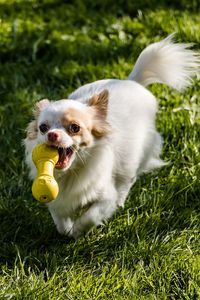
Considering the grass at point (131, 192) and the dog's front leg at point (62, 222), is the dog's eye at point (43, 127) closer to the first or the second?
the dog's front leg at point (62, 222)

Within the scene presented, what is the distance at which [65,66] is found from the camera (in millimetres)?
5012

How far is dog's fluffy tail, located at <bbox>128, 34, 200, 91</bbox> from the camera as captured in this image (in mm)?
3932

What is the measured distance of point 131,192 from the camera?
12.3 feet

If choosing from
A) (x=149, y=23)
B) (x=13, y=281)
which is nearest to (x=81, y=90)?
(x=13, y=281)

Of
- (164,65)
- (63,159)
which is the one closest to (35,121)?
(63,159)

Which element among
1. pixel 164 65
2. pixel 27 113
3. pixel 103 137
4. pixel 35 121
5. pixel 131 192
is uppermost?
pixel 35 121

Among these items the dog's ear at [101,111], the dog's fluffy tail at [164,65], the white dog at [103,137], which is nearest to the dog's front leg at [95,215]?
the white dog at [103,137]

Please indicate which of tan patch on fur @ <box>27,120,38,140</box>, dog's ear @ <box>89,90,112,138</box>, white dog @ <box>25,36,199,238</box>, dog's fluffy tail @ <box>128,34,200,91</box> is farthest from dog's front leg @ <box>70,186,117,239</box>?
dog's fluffy tail @ <box>128,34,200,91</box>

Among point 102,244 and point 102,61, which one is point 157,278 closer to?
point 102,244

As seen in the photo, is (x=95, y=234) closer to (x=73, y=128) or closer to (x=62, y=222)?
(x=62, y=222)

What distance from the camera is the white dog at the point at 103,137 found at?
2.97m

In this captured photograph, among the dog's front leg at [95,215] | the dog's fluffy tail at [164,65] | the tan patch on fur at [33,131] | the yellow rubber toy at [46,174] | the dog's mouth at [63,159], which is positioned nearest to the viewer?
the yellow rubber toy at [46,174]

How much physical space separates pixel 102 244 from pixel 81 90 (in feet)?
3.16

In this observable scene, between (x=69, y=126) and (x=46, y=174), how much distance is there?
256 millimetres
